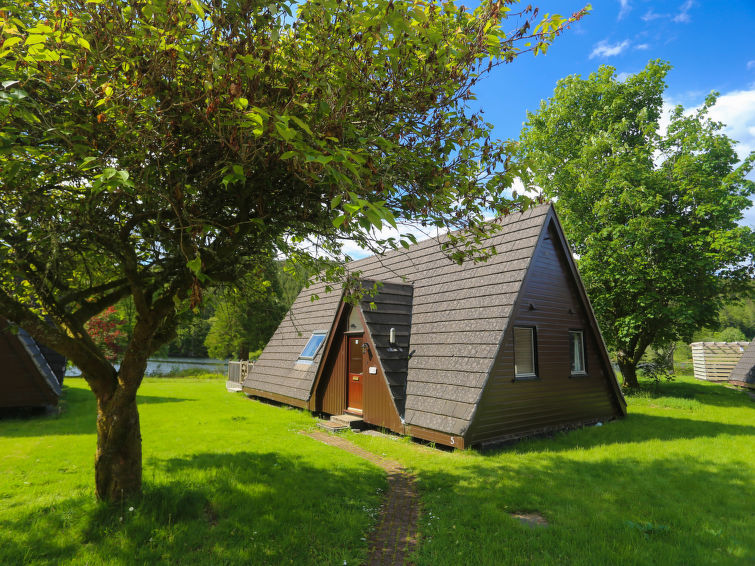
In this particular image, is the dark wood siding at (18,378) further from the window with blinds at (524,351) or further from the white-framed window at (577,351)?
the white-framed window at (577,351)

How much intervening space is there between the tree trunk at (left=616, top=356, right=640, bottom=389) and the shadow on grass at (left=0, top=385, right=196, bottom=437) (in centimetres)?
2172

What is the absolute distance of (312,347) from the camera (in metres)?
15.1

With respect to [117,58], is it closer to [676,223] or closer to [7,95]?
[7,95]

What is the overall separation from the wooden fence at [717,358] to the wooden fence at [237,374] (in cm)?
3240

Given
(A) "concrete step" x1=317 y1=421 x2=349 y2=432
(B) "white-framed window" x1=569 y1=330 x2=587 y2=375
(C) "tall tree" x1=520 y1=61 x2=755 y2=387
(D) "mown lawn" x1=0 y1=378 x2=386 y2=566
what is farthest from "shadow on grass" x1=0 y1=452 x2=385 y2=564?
(C) "tall tree" x1=520 y1=61 x2=755 y2=387

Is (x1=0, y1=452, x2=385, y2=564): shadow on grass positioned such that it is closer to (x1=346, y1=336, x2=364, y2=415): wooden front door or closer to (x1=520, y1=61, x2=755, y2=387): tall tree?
(x1=346, y1=336, x2=364, y2=415): wooden front door

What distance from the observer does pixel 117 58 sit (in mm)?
3736

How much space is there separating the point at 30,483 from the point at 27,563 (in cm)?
293

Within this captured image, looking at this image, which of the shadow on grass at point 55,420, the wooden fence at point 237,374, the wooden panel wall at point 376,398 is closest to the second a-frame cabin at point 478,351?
the wooden panel wall at point 376,398

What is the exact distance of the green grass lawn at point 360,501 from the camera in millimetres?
4578

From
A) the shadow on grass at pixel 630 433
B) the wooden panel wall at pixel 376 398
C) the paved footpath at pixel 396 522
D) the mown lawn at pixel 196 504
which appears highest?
the wooden panel wall at pixel 376 398

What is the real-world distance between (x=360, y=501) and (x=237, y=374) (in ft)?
56.9

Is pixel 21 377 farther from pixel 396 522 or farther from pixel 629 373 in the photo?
pixel 629 373

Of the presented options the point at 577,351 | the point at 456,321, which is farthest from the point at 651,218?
the point at 456,321
